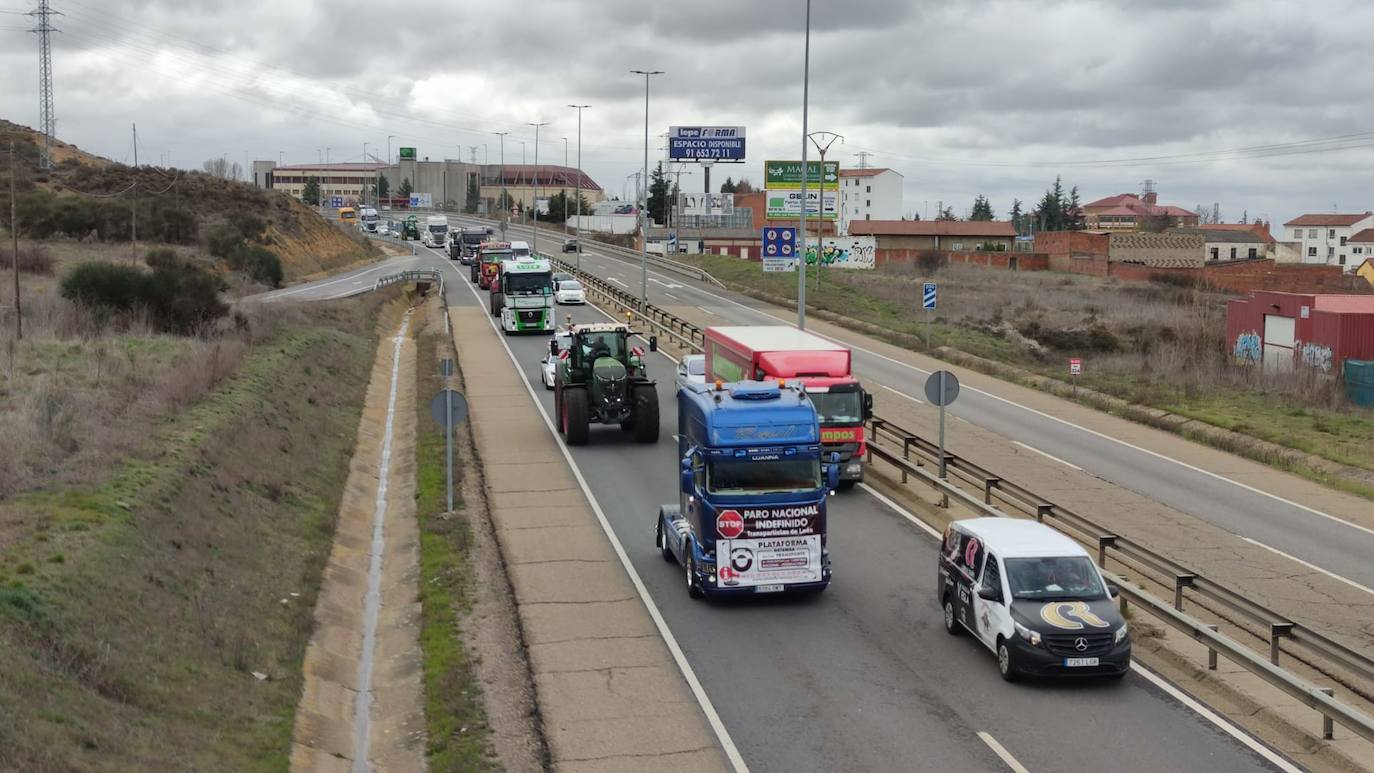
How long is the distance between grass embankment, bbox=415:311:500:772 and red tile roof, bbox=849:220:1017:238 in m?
104

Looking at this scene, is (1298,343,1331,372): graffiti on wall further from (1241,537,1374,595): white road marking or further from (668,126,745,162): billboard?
(668,126,745,162): billboard

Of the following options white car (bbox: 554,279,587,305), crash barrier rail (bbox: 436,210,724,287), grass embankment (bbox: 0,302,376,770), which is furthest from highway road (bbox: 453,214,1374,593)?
crash barrier rail (bbox: 436,210,724,287)

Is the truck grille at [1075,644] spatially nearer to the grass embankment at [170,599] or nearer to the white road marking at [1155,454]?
the grass embankment at [170,599]

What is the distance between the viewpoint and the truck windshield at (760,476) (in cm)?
1795

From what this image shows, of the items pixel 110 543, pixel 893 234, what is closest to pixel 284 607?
pixel 110 543

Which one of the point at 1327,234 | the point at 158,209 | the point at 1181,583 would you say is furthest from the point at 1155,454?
the point at 1327,234

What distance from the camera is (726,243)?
5448 inches

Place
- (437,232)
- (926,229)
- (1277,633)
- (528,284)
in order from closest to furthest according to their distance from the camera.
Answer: (1277,633)
(528,284)
(437,232)
(926,229)

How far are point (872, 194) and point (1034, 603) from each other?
169m

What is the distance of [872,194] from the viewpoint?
590 ft

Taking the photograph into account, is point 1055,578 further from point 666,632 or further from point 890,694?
point 666,632

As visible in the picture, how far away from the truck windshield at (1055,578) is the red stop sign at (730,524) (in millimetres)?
3851

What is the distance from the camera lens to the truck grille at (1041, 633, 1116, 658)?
48.6 ft

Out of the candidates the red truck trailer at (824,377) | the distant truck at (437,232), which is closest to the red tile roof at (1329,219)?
the distant truck at (437,232)
